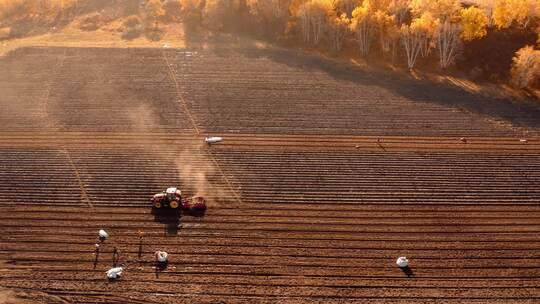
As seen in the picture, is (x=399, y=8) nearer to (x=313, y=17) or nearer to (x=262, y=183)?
(x=313, y=17)

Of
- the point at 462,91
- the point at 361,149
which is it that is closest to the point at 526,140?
the point at 462,91

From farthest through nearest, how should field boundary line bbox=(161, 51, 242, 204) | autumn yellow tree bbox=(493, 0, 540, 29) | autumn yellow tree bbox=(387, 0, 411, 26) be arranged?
autumn yellow tree bbox=(387, 0, 411, 26) < autumn yellow tree bbox=(493, 0, 540, 29) < field boundary line bbox=(161, 51, 242, 204)

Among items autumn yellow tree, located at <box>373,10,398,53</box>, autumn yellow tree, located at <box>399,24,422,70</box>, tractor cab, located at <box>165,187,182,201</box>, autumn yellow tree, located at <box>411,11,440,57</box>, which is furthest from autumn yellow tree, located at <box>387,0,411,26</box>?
tractor cab, located at <box>165,187,182,201</box>

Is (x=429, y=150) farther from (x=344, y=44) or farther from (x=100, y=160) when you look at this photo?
(x=100, y=160)

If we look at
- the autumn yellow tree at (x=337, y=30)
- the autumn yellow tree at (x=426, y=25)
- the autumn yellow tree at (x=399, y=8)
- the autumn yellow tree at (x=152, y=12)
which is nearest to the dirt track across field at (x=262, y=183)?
the autumn yellow tree at (x=337, y=30)

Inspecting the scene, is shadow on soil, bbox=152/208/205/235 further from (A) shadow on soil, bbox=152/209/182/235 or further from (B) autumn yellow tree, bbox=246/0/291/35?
(B) autumn yellow tree, bbox=246/0/291/35

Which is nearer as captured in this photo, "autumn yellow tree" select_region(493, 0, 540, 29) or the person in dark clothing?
the person in dark clothing

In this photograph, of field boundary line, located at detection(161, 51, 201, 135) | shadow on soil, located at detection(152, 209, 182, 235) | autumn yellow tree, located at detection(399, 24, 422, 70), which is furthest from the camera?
autumn yellow tree, located at detection(399, 24, 422, 70)
